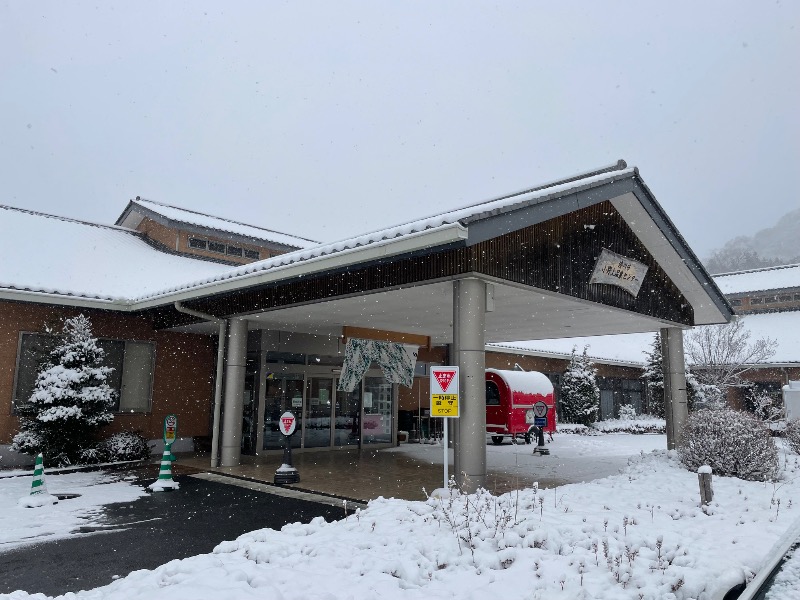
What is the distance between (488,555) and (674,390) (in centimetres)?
1098

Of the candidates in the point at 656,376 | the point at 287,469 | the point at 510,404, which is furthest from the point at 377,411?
the point at 656,376

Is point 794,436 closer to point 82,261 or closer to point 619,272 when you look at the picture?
point 619,272

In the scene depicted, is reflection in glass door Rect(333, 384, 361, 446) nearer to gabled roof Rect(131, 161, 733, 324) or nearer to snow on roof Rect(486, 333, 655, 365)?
gabled roof Rect(131, 161, 733, 324)

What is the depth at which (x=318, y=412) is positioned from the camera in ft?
57.6

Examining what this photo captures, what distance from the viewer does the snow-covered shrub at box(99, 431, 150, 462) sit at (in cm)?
1419

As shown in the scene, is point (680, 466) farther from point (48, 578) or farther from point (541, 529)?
point (48, 578)

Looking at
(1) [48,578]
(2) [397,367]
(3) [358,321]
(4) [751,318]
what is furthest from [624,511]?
(4) [751,318]

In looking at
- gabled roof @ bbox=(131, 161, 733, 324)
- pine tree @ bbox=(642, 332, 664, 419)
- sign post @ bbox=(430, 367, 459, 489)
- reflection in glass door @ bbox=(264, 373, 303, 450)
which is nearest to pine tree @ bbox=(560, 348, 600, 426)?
pine tree @ bbox=(642, 332, 664, 419)

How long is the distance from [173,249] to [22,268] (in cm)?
714

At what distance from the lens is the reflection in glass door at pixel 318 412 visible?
17250mm

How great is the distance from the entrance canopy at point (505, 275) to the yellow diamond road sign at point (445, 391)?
4.86ft

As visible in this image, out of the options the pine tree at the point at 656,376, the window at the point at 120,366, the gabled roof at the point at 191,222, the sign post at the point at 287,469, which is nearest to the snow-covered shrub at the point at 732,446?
the sign post at the point at 287,469

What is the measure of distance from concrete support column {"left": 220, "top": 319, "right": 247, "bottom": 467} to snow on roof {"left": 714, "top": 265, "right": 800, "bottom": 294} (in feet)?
119

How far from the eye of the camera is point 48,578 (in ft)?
19.4
